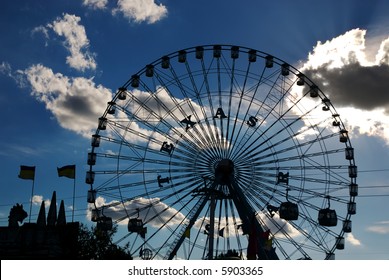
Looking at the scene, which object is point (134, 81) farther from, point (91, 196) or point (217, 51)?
point (91, 196)

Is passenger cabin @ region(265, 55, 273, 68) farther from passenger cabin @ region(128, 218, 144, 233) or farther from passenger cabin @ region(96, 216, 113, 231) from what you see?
passenger cabin @ region(96, 216, 113, 231)

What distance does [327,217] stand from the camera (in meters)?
46.9

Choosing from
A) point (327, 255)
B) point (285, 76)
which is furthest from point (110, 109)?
point (327, 255)

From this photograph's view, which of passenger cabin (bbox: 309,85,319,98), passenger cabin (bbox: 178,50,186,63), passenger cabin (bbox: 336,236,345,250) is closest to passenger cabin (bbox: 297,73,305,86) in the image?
passenger cabin (bbox: 309,85,319,98)

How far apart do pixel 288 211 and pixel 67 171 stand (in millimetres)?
21091

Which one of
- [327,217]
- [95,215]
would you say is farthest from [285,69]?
[95,215]

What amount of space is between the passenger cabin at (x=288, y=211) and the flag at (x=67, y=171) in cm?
1979

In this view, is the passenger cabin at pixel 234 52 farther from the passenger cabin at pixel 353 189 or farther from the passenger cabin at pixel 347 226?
the passenger cabin at pixel 347 226

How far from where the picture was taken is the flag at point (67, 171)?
175 ft

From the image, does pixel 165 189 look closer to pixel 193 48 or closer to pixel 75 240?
pixel 75 240

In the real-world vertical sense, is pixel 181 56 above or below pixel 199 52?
below

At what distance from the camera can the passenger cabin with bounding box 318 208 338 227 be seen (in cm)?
4691

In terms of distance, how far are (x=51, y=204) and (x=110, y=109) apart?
32.1 feet

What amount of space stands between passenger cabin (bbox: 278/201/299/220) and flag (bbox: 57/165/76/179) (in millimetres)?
19787
